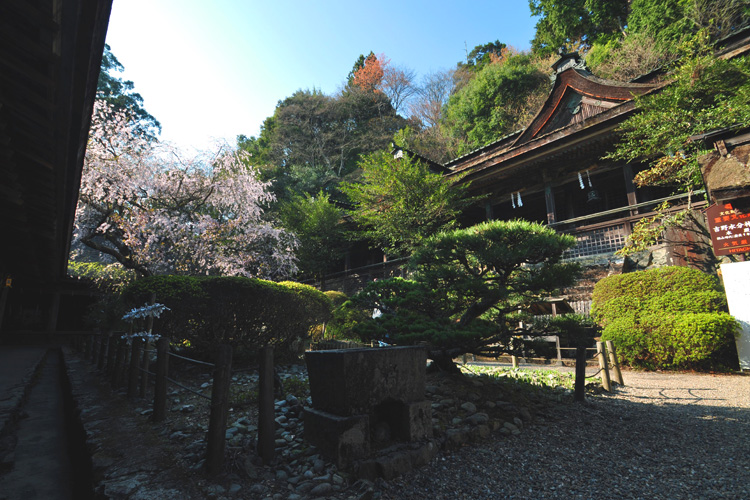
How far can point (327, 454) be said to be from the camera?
2756 millimetres

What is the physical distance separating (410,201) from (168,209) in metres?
8.44

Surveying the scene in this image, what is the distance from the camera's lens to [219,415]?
255cm

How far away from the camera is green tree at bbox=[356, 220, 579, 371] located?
441 centimetres

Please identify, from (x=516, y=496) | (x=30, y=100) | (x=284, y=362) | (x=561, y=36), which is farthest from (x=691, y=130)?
(x=561, y=36)

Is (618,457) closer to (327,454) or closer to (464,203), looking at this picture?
(327,454)

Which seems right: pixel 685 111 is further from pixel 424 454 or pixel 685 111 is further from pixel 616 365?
pixel 424 454

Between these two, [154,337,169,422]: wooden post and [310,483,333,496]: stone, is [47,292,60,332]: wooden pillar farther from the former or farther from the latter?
[310,483,333,496]: stone

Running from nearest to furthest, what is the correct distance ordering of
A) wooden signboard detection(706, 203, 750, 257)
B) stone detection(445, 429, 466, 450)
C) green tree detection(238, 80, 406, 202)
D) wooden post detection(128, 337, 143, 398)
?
stone detection(445, 429, 466, 450) < wooden post detection(128, 337, 143, 398) < wooden signboard detection(706, 203, 750, 257) < green tree detection(238, 80, 406, 202)

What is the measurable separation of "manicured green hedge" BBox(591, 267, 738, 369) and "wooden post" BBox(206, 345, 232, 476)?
332 inches

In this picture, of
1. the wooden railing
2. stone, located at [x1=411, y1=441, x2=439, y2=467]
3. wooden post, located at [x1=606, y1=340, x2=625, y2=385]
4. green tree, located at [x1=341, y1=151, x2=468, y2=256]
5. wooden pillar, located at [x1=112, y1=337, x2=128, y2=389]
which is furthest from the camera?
green tree, located at [x1=341, y1=151, x2=468, y2=256]

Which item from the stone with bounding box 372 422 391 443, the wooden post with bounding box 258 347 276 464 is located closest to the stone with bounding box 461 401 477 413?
the stone with bounding box 372 422 391 443

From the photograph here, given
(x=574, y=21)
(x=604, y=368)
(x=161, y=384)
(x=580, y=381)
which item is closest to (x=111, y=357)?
(x=161, y=384)

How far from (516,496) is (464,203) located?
12523 mm

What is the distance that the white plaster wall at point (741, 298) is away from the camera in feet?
22.1
